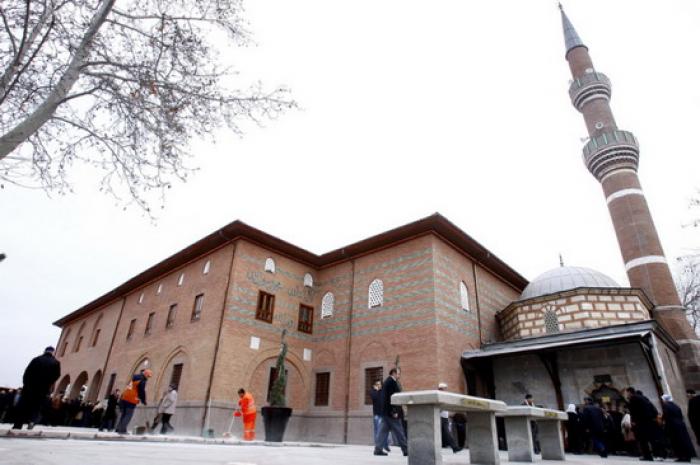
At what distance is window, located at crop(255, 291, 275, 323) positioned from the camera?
14195 mm

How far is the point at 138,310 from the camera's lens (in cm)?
1902

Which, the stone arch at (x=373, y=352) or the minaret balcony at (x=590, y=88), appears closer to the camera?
the stone arch at (x=373, y=352)

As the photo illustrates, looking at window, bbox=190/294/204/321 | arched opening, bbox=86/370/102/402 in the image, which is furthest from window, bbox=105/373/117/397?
window, bbox=190/294/204/321

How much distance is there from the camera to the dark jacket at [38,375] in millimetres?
6676

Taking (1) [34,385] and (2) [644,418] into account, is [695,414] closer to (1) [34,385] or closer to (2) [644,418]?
(2) [644,418]

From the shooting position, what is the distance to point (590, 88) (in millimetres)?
21266

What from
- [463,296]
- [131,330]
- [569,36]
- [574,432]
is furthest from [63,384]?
[569,36]

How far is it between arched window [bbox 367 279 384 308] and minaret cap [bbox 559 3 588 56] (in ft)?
61.1

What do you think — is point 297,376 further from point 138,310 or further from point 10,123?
point 10,123

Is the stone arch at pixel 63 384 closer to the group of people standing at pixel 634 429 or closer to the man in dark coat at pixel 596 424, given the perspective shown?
Result: the group of people standing at pixel 634 429

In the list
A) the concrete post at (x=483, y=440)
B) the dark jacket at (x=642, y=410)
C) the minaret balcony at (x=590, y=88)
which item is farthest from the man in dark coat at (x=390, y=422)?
the minaret balcony at (x=590, y=88)

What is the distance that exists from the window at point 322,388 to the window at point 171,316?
237 inches

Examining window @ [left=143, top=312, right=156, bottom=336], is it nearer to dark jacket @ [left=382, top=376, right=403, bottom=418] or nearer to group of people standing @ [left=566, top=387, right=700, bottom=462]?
dark jacket @ [left=382, top=376, right=403, bottom=418]

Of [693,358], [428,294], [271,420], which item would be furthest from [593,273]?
[271,420]
